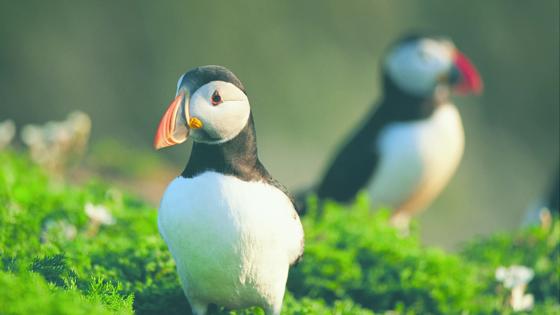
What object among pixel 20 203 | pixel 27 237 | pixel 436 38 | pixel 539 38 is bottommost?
pixel 27 237

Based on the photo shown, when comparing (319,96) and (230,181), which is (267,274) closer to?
(230,181)

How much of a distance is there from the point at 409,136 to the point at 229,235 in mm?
3658

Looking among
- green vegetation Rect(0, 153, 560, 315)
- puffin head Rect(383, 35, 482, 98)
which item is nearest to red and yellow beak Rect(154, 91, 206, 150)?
green vegetation Rect(0, 153, 560, 315)

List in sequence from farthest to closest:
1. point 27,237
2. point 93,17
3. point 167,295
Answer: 1. point 93,17
2. point 27,237
3. point 167,295

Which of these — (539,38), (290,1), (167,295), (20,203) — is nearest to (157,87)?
(290,1)

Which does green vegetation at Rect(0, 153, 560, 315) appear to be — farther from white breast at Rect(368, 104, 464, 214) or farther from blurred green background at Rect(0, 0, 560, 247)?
blurred green background at Rect(0, 0, 560, 247)

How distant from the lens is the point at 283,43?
505 inches

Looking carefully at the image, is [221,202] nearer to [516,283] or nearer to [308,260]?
[308,260]

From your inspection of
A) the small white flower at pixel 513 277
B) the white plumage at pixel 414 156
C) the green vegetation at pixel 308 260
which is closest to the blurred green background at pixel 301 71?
the white plumage at pixel 414 156

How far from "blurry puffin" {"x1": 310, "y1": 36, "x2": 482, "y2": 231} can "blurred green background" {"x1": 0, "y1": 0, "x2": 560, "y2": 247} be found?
4.98 m

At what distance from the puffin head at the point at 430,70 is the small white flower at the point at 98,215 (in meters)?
2.97

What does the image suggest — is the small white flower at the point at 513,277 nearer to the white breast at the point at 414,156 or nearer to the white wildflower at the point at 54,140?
the white breast at the point at 414,156

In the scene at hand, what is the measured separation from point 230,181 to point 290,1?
979cm

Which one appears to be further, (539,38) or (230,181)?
(539,38)
